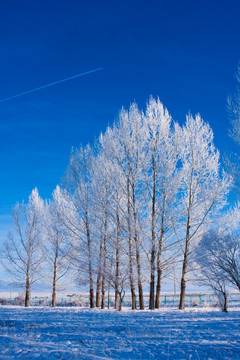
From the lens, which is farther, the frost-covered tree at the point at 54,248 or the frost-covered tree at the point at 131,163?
the frost-covered tree at the point at 54,248

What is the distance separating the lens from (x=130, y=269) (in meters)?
14.3

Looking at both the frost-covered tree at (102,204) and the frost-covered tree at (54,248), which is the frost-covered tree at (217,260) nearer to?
the frost-covered tree at (102,204)

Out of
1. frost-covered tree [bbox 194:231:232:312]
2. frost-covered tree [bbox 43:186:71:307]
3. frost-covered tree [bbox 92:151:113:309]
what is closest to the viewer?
frost-covered tree [bbox 194:231:232:312]

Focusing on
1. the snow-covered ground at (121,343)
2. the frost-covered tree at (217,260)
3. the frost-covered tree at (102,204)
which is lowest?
the snow-covered ground at (121,343)

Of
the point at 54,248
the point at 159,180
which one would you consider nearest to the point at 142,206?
the point at 159,180

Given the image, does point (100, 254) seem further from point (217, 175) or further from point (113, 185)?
point (217, 175)

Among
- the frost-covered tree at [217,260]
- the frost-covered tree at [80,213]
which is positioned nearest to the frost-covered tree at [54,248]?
the frost-covered tree at [80,213]

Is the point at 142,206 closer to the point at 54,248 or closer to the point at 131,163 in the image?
the point at 131,163

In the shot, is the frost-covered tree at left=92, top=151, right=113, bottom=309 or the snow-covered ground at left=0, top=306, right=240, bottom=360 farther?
the frost-covered tree at left=92, top=151, right=113, bottom=309

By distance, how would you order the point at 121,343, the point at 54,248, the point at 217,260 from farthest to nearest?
1. the point at 54,248
2. the point at 217,260
3. the point at 121,343

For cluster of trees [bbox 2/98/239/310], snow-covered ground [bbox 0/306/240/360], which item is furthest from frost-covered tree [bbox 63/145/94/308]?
snow-covered ground [bbox 0/306/240/360]

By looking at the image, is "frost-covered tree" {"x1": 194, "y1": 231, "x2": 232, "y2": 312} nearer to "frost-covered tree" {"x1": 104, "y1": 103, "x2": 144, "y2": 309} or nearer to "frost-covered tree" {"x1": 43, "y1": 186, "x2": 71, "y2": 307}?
"frost-covered tree" {"x1": 104, "y1": 103, "x2": 144, "y2": 309}

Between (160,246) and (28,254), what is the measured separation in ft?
38.3

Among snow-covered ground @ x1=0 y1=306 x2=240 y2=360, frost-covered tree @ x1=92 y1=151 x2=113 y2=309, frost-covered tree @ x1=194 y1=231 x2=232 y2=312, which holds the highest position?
frost-covered tree @ x1=92 y1=151 x2=113 y2=309
